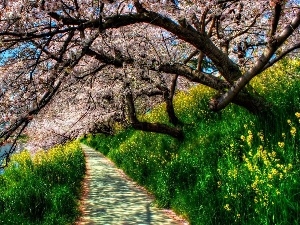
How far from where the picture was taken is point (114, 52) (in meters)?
8.62

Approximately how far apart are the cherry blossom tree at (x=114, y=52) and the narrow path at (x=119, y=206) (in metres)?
2.17

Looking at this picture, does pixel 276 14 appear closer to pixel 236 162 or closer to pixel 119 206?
pixel 236 162

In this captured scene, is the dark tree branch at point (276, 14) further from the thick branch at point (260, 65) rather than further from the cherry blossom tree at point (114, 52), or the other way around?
the thick branch at point (260, 65)

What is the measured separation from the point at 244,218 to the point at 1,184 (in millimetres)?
8227

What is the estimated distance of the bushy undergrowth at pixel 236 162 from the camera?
533 cm

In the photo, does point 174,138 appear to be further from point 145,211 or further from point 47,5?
point 47,5

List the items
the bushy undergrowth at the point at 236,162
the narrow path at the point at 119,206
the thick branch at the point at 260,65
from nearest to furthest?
the bushy undergrowth at the point at 236,162 < the thick branch at the point at 260,65 < the narrow path at the point at 119,206

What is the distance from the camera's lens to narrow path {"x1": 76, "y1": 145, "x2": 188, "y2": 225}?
8.14 metres

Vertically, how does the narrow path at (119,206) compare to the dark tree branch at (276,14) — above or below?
below

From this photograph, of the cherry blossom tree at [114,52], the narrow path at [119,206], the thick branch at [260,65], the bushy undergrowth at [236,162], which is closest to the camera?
the bushy undergrowth at [236,162]

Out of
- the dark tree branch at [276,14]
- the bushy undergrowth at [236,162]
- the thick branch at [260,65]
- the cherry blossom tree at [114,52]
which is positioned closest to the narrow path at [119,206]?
the bushy undergrowth at [236,162]

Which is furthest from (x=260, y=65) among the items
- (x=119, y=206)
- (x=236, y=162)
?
(x=119, y=206)

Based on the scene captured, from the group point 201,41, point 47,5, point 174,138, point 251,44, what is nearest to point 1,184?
point 174,138

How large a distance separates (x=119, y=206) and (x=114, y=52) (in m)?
3.98
